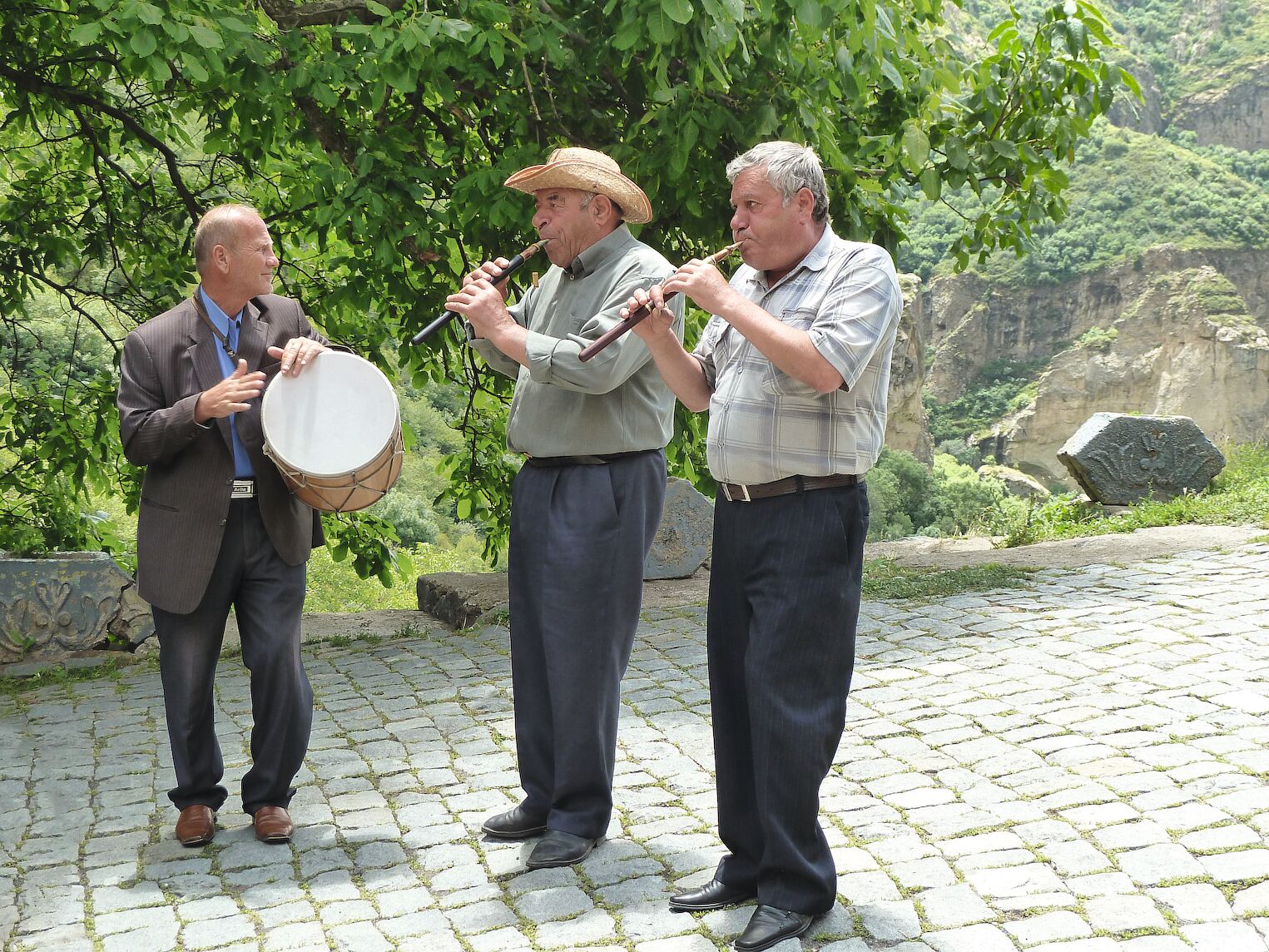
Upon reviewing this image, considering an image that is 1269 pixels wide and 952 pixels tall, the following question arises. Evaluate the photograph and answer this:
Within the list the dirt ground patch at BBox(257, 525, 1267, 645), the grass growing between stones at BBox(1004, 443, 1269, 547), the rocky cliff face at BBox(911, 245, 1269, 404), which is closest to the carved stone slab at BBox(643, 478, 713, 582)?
the dirt ground patch at BBox(257, 525, 1267, 645)

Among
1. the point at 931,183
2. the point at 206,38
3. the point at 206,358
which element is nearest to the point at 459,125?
the point at 206,38

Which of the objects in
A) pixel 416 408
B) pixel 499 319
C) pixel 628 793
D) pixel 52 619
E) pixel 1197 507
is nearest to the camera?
pixel 499 319

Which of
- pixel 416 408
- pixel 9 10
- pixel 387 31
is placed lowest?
pixel 416 408

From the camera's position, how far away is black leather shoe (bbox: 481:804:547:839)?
12.5ft

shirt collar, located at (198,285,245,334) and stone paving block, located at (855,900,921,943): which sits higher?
shirt collar, located at (198,285,245,334)

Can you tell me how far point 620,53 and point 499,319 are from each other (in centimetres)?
339

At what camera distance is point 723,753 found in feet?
10.7

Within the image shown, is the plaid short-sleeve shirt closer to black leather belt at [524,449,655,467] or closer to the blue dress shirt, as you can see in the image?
black leather belt at [524,449,655,467]

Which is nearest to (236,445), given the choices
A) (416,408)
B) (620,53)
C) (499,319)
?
(499,319)

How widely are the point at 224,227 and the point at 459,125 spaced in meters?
4.39

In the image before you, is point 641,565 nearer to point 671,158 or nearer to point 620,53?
point 671,158

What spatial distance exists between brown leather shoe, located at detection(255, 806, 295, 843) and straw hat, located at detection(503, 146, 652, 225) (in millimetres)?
1997

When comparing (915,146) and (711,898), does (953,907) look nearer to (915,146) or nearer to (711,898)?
(711,898)

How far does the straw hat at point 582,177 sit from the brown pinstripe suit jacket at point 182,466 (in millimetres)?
1077
